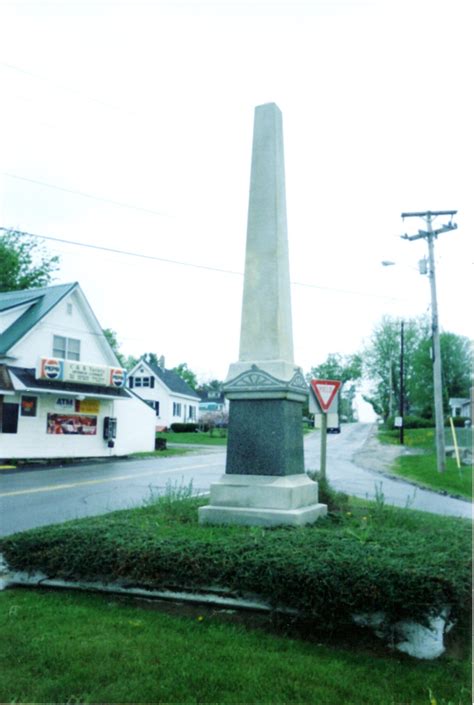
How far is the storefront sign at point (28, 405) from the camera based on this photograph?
24688 mm

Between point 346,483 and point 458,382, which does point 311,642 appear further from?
point 458,382

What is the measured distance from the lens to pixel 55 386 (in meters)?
25.6

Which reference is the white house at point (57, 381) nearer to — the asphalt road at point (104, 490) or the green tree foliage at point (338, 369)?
the asphalt road at point (104, 490)

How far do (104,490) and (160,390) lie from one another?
4288cm

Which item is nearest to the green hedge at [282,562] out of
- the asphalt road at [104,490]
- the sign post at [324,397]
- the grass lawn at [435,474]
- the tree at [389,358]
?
the asphalt road at [104,490]

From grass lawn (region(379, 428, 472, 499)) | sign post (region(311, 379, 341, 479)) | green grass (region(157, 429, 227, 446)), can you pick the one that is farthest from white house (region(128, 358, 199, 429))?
sign post (region(311, 379, 341, 479))

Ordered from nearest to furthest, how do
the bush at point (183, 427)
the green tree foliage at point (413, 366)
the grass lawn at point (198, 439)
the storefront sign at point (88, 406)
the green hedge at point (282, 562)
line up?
the green hedge at point (282, 562) → the storefront sign at point (88, 406) → the grass lawn at point (198, 439) → the bush at point (183, 427) → the green tree foliage at point (413, 366)

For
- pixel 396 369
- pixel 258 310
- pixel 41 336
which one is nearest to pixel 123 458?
pixel 41 336

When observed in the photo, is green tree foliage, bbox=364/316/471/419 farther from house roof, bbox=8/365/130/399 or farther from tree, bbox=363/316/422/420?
house roof, bbox=8/365/130/399

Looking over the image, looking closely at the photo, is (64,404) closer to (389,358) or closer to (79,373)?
(79,373)

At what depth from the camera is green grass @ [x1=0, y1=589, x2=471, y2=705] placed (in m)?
3.61

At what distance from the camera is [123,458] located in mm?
28594

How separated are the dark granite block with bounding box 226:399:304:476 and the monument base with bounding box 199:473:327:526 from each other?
12cm

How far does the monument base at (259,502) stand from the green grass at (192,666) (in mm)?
2164
